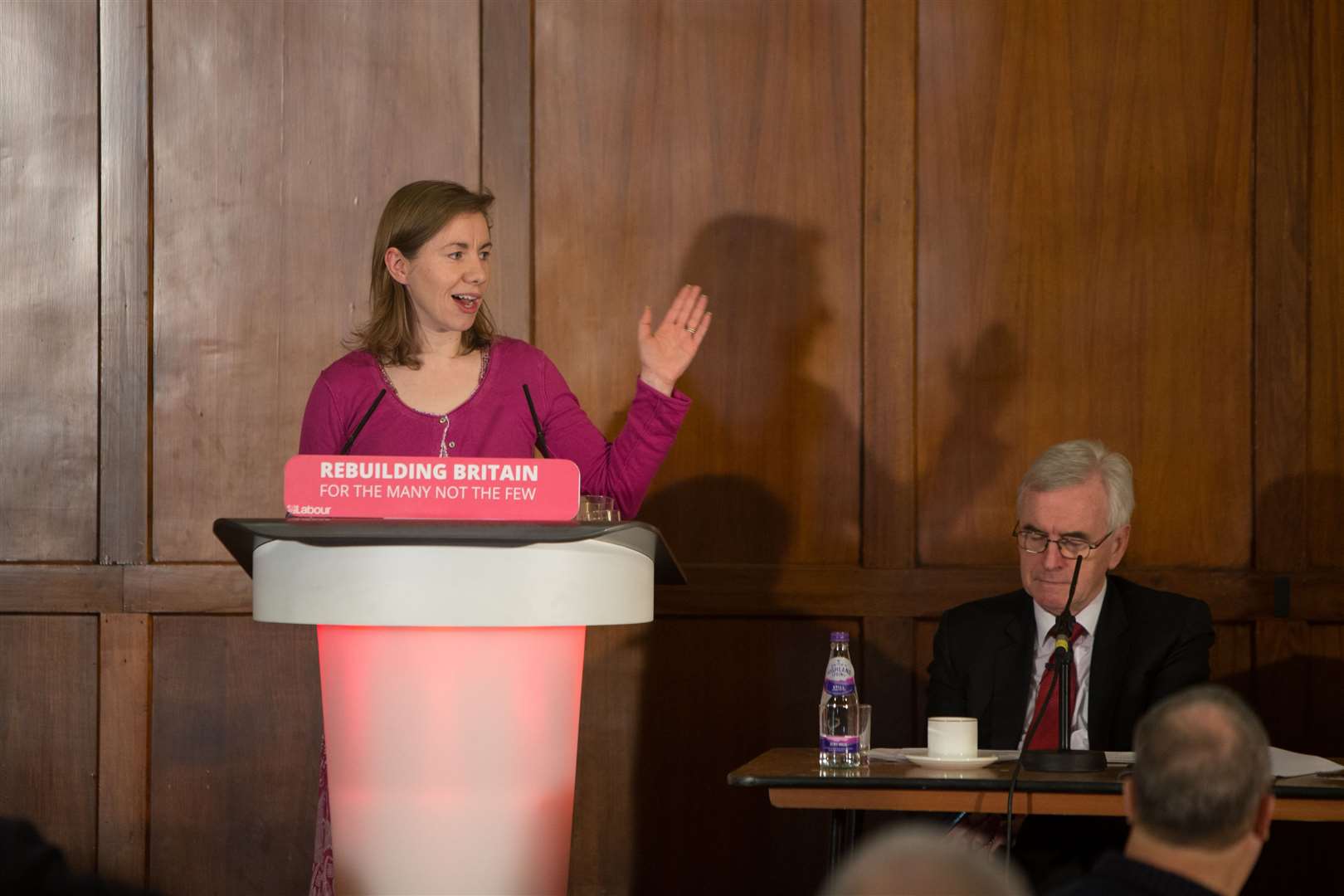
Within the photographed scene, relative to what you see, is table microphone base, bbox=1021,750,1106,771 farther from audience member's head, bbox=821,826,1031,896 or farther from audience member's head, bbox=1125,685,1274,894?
audience member's head, bbox=821,826,1031,896

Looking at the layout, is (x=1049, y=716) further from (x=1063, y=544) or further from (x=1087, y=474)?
(x=1087, y=474)

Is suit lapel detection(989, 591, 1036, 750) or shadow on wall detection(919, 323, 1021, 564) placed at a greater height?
shadow on wall detection(919, 323, 1021, 564)

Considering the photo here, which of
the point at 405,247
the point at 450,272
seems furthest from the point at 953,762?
the point at 405,247

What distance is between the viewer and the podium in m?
2.17

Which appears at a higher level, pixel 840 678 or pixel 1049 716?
pixel 840 678

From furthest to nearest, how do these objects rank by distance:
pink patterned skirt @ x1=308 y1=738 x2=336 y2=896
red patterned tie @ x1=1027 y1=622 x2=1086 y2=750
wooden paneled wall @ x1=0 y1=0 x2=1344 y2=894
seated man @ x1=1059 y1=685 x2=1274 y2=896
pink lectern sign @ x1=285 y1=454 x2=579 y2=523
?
wooden paneled wall @ x1=0 y1=0 x2=1344 y2=894 → red patterned tie @ x1=1027 y1=622 x2=1086 y2=750 → pink patterned skirt @ x1=308 y1=738 x2=336 y2=896 → pink lectern sign @ x1=285 y1=454 x2=579 y2=523 → seated man @ x1=1059 y1=685 x2=1274 y2=896

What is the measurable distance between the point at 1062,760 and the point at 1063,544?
2.33ft

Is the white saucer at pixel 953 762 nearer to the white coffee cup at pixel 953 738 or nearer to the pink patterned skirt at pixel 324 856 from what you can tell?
the white coffee cup at pixel 953 738

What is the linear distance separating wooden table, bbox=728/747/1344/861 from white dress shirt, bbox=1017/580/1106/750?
0.54 metres

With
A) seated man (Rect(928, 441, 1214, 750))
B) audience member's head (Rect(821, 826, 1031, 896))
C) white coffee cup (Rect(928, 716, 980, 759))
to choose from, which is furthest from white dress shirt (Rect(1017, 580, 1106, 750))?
audience member's head (Rect(821, 826, 1031, 896))

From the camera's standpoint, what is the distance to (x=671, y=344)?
9.29ft

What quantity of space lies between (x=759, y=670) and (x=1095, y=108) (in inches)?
73.6

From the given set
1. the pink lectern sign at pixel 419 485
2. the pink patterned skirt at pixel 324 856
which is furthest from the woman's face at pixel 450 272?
the pink patterned skirt at pixel 324 856

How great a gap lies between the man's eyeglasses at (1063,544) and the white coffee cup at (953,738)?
58cm
